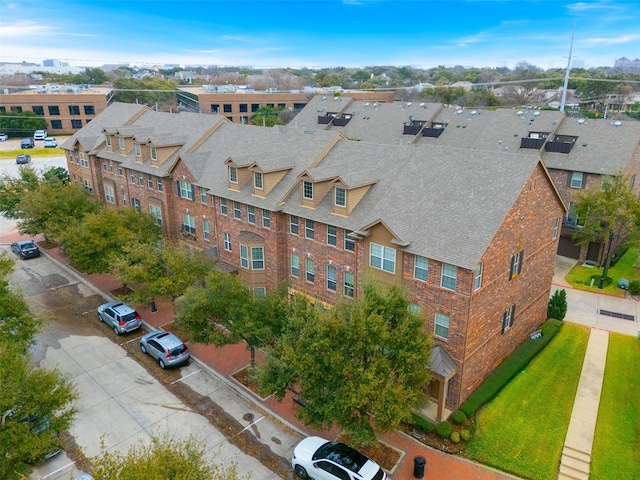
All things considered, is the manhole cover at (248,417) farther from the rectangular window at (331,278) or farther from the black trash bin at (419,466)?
the rectangular window at (331,278)

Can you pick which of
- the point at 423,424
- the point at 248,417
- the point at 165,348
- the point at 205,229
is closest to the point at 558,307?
the point at 423,424

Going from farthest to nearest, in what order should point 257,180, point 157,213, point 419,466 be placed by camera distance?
point 157,213 → point 257,180 → point 419,466

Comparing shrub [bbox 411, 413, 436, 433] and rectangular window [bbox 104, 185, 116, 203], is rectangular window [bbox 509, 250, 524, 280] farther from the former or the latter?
rectangular window [bbox 104, 185, 116, 203]

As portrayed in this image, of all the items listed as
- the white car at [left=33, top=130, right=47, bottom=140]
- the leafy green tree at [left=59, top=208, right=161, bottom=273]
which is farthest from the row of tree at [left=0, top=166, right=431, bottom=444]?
the white car at [left=33, top=130, right=47, bottom=140]

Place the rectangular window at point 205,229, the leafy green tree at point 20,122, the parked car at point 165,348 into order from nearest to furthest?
the parked car at point 165,348 → the rectangular window at point 205,229 → the leafy green tree at point 20,122

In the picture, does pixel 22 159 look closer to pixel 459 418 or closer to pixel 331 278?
pixel 331 278

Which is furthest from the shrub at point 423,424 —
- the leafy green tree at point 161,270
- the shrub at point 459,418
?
the leafy green tree at point 161,270
